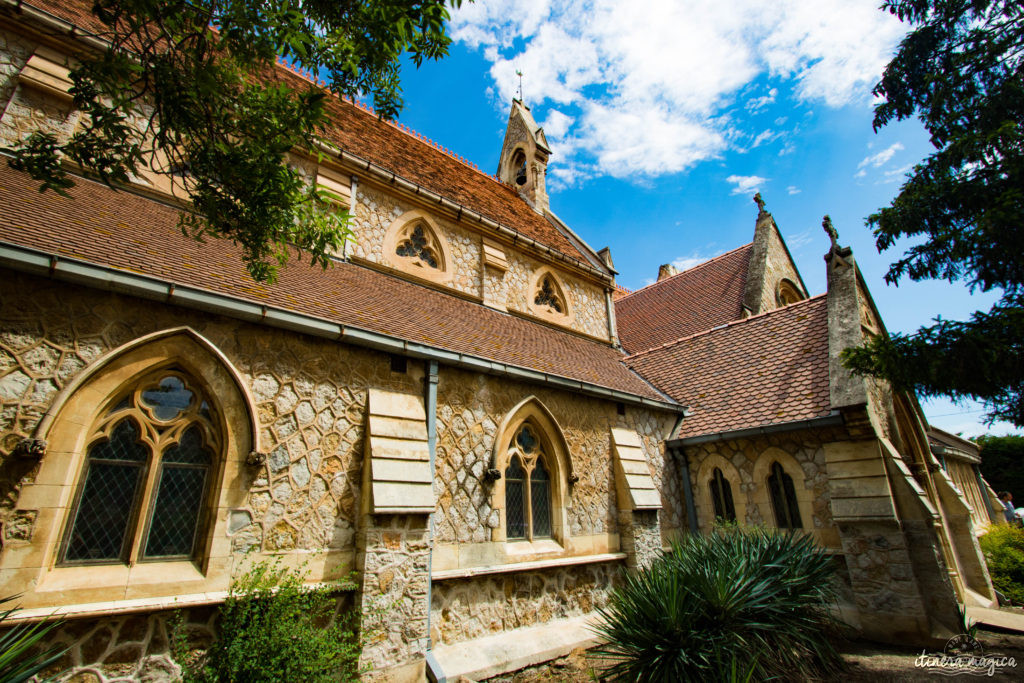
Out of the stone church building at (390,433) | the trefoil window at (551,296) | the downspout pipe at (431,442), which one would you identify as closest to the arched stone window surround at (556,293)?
the trefoil window at (551,296)

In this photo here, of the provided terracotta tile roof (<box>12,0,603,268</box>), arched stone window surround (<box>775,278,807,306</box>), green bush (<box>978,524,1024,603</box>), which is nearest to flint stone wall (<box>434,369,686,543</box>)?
terracotta tile roof (<box>12,0,603,268</box>)

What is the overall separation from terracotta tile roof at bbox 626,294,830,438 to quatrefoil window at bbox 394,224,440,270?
18.6ft

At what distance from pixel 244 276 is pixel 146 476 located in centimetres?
243

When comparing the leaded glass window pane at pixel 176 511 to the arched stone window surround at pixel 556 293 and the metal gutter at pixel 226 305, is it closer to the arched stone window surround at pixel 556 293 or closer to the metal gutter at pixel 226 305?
the metal gutter at pixel 226 305

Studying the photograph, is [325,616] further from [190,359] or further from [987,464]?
[987,464]

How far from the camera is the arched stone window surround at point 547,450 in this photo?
6.62 m

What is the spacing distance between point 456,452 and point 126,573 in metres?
3.37

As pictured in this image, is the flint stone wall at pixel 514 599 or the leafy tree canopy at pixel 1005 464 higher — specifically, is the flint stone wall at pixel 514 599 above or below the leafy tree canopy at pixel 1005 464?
below

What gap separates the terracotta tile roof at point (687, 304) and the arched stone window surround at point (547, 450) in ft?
28.5

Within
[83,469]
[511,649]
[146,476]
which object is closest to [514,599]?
[511,649]

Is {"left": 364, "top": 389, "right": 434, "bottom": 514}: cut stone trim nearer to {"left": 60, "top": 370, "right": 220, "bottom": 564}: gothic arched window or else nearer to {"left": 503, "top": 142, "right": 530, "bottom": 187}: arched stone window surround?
{"left": 60, "top": 370, "right": 220, "bottom": 564}: gothic arched window

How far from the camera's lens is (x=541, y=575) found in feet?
21.3

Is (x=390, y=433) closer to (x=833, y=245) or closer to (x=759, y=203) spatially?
(x=833, y=245)

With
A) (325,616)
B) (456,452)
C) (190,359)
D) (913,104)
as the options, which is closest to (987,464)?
(913,104)
